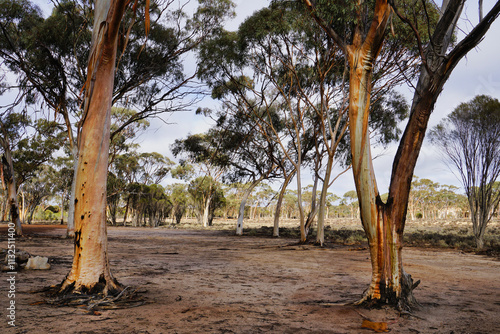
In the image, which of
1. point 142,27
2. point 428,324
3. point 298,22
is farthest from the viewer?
point 142,27

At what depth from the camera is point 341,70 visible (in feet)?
42.0

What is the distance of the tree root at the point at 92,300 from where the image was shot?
3066mm

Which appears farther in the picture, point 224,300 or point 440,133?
point 440,133

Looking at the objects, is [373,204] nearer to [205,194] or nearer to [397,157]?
[397,157]

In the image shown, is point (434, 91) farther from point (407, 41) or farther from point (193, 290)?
point (407, 41)

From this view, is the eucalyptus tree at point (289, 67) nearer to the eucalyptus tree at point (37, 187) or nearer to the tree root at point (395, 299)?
the tree root at point (395, 299)

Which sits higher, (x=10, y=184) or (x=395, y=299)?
(x=10, y=184)

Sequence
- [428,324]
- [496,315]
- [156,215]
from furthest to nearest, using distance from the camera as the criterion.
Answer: [156,215], [496,315], [428,324]

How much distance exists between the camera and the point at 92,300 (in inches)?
125

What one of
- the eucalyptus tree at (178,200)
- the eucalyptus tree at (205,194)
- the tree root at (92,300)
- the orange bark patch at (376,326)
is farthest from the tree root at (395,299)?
the eucalyptus tree at (178,200)

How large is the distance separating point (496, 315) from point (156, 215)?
35886 millimetres

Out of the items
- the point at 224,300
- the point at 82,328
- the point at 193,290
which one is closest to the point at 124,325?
the point at 82,328

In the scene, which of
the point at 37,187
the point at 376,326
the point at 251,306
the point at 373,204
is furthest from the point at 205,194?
the point at 376,326

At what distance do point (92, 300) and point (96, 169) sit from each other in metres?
1.35
